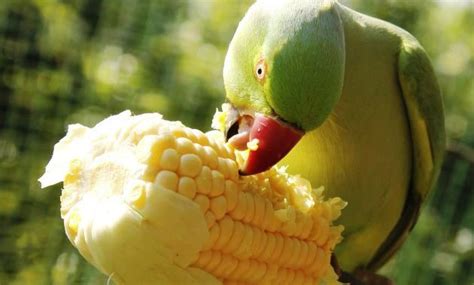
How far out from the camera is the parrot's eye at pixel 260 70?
174 cm

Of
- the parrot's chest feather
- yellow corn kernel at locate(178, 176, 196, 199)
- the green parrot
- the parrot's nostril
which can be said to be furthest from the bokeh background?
yellow corn kernel at locate(178, 176, 196, 199)

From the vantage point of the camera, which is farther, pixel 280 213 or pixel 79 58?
pixel 79 58

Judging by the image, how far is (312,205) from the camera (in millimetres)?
1709

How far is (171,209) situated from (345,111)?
2.46 feet

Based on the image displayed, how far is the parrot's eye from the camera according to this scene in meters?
1.74

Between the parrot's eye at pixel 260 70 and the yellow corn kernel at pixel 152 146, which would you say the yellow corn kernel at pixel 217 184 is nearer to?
the yellow corn kernel at pixel 152 146

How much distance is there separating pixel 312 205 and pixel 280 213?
11 centimetres

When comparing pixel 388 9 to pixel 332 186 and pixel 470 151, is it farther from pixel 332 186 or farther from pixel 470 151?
pixel 332 186

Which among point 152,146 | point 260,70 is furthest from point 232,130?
point 152,146

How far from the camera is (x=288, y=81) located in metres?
1.68

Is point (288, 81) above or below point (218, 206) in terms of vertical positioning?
above

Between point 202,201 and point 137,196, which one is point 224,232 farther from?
point 137,196

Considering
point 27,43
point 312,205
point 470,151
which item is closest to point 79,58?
point 27,43

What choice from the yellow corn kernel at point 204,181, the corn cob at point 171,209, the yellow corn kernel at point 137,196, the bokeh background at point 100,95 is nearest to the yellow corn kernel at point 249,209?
the corn cob at point 171,209
